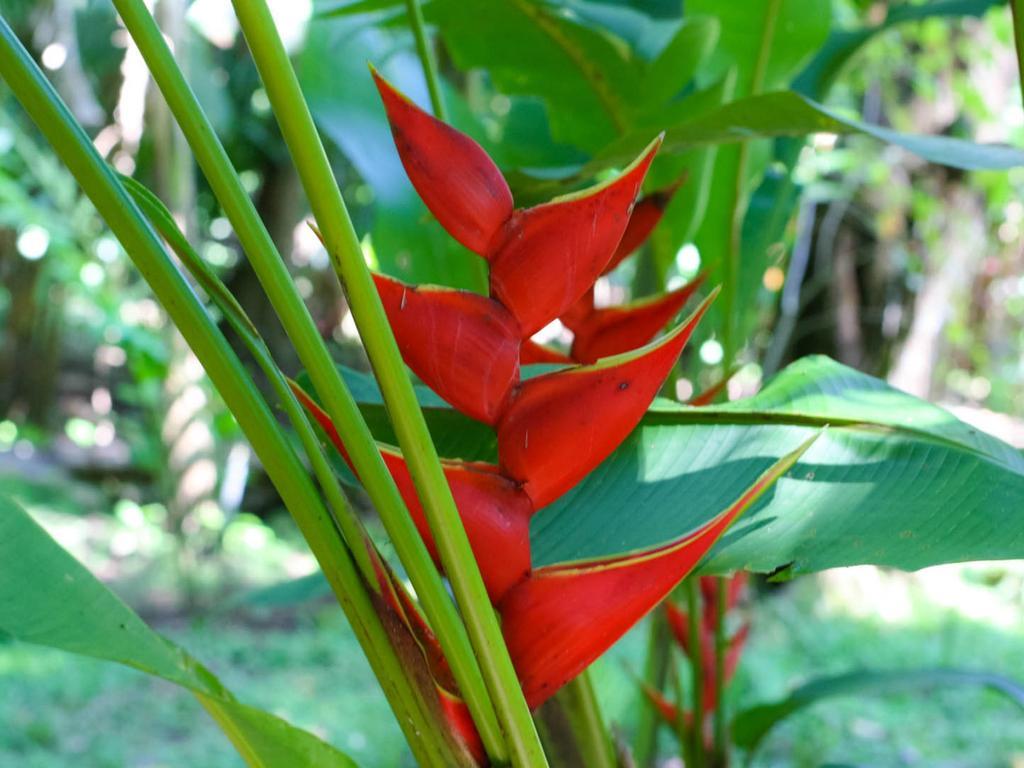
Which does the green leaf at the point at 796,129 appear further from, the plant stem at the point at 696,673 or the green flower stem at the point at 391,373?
the plant stem at the point at 696,673

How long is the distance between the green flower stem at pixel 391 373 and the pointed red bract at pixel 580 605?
1.2 inches

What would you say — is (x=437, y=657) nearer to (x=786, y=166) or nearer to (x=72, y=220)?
(x=786, y=166)

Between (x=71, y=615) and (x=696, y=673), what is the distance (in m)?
0.46

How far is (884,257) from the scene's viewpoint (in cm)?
223

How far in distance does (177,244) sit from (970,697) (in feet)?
6.01

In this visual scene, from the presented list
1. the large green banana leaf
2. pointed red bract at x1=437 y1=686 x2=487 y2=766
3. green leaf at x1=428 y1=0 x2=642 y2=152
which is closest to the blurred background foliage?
green leaf at x1=428 y1=0 x2=642 y2=152

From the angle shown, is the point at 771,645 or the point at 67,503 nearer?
the point at 771,645

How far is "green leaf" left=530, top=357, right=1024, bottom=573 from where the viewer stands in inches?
13.3

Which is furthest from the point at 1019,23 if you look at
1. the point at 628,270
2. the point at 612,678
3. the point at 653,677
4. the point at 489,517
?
the point at 628,270

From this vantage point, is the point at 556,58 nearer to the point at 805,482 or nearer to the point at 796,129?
the point at 796,129

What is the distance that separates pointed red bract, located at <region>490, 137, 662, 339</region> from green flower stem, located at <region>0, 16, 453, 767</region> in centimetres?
8

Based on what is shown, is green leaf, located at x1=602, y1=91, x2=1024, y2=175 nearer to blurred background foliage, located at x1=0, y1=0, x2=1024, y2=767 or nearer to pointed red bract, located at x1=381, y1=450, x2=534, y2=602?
blurred background foliage, located at x1=0, y1=0, x2=1024, y2=767

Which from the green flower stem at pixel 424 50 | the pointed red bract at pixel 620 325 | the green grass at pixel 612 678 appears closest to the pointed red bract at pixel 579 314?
the pointed red bract at pixel 620 325

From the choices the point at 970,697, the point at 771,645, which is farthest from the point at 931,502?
the point at 771,645
